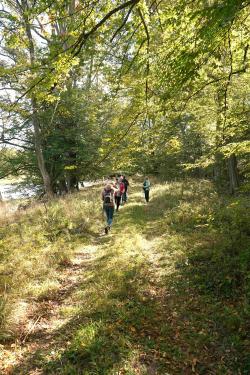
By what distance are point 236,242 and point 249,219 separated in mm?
1276

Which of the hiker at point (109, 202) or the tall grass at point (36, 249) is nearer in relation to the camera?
the tall grass at point (36, 249)

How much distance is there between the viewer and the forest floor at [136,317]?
452cm

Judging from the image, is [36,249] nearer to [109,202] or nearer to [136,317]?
[109,202]

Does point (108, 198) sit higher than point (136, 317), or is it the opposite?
point (108, 198)

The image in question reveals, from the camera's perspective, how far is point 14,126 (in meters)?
18.8

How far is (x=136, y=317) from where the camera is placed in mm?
5613

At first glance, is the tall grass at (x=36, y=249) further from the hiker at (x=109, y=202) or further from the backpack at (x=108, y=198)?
the backpack at (x=108, y=198)

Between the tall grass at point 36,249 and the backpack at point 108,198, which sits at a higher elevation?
the backpack at point 108,198

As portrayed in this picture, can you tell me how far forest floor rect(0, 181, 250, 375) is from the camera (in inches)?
178

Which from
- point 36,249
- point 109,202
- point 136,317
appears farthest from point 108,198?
point 136,317

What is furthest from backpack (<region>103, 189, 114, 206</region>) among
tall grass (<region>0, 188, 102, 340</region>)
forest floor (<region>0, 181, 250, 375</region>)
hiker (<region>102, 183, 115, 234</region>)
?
forest floor (<region>0, 181, 250, 375</region>)

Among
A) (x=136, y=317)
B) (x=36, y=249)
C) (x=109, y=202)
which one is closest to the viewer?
(x=136, y=317)

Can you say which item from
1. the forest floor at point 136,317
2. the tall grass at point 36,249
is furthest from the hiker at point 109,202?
the forest floor at point 136,317

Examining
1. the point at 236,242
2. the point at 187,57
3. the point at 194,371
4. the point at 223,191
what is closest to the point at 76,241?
the point at 236,242
